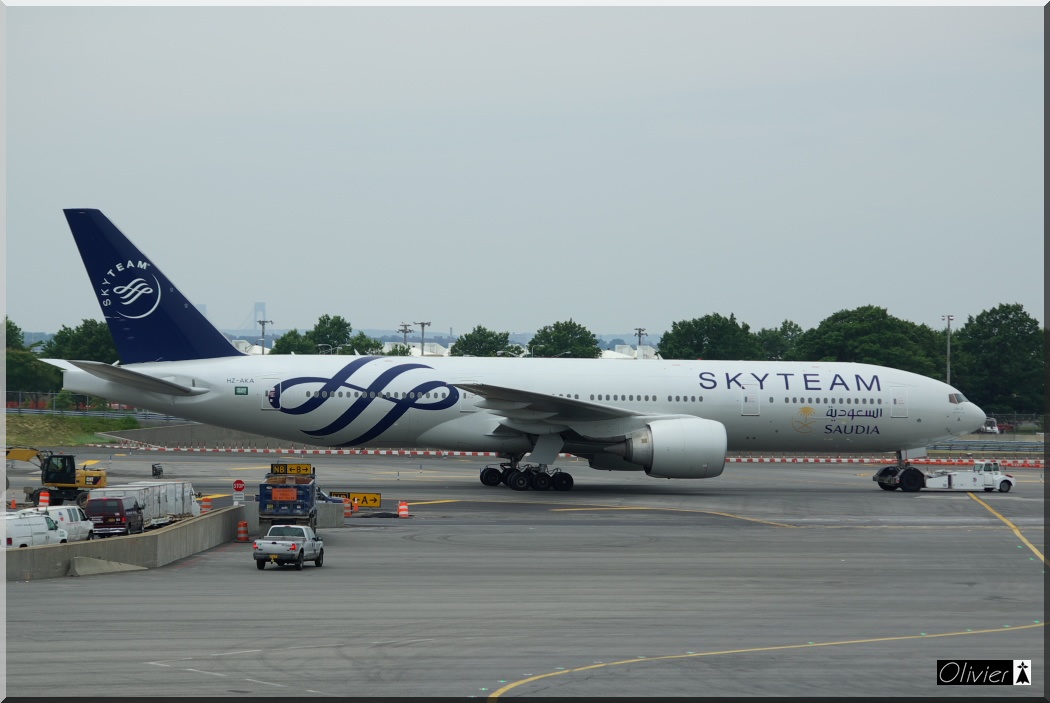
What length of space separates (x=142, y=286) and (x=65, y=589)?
2095 cm

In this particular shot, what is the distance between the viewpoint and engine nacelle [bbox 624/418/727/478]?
3922 centimetres

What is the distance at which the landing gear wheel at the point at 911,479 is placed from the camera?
45.1 m

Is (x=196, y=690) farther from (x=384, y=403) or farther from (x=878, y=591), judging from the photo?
(x=384, y=403)

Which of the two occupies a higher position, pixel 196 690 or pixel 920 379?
pixel 920 379

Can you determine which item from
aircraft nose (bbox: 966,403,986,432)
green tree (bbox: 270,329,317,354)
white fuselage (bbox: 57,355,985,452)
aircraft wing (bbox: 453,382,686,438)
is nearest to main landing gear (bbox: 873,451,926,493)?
white fuselage (bbox: 57,355,985,452)

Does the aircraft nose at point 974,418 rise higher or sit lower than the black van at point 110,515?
A: higher

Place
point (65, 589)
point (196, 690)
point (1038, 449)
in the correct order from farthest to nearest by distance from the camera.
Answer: point (1038, 449), point (65, 589), point (196, 690)

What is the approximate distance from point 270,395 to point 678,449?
14.3 metres

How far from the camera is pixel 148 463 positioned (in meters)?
53.3

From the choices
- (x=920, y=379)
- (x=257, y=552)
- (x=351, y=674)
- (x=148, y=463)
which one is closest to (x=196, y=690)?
(x=351, y=674)

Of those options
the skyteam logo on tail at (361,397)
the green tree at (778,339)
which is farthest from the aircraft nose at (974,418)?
the green tree at (778,339)

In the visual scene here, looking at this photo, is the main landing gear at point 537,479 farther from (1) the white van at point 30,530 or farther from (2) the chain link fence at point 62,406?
(2) the chain link fence at point 62,406

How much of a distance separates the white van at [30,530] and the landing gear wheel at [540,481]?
19220 mm

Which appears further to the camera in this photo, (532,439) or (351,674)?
(532,439)
